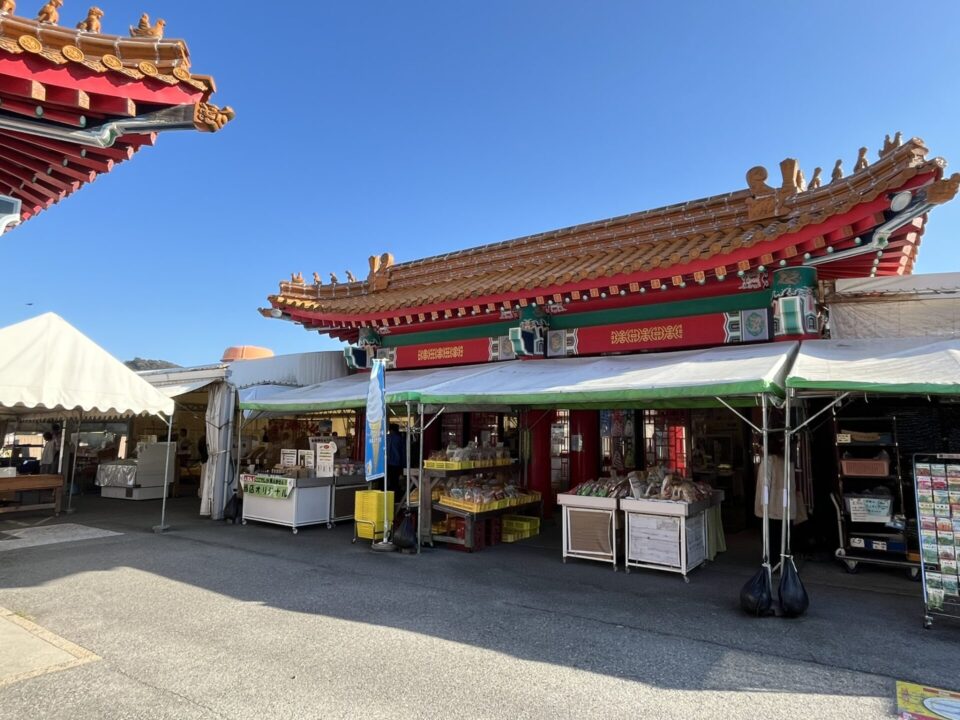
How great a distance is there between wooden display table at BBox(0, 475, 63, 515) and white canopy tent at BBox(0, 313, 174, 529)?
19.3ft

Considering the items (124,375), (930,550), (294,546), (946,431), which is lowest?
A: (294,546)

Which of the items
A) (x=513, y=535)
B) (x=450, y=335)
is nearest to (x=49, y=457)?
(x=450, y=335)

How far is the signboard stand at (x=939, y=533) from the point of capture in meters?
5.04

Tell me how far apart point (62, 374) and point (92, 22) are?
4424 mm

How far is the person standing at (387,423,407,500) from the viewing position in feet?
34.7

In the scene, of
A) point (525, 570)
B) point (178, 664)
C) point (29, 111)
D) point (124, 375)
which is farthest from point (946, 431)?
point (124, 375)

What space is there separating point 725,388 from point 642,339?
10.5 ft

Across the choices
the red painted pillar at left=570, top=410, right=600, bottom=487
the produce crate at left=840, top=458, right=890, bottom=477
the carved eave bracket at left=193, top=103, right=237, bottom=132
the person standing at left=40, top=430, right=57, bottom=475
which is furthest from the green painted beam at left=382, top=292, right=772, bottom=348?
the person standing at left=40, top=430, right=57, bottom=475

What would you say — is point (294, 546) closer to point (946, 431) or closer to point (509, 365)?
point (509, 365)

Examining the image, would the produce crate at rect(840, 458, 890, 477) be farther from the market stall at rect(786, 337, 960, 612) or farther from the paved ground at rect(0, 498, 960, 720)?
the paved ground at rect(0, 498, 960, 720)

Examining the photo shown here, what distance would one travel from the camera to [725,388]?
552 cm

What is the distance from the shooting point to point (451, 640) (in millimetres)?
4727

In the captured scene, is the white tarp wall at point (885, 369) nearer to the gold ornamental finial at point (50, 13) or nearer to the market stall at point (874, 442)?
the market stall at point (874, 442)

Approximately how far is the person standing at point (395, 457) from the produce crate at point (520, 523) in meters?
2.54
